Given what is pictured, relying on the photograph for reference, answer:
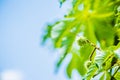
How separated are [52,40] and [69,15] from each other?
0.22 m

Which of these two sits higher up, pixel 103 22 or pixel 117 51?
pixel 103 22

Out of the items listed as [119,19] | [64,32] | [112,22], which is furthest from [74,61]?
[119,19]

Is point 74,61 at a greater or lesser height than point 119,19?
greater

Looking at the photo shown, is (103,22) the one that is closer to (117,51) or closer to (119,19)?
(119,19)

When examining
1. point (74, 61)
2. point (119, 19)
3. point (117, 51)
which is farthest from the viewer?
point (74, 61)

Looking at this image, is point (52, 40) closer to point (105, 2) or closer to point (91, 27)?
point (91, 27)

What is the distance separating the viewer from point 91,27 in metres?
1.98

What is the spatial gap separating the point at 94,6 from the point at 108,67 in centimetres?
93

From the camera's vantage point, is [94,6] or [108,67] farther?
[94,6]

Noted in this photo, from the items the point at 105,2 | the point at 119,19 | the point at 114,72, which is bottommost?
the point at 114,72

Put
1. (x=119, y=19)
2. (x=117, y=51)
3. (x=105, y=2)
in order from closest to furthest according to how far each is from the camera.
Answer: (x=117, y=51) < (x=119, y=19) < (x=105, y=2)

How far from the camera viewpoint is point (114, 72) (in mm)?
1029

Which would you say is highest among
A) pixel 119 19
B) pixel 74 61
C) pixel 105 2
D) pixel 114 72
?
pixel 105 2

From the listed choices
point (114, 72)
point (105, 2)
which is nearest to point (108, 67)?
point (114, 72)
